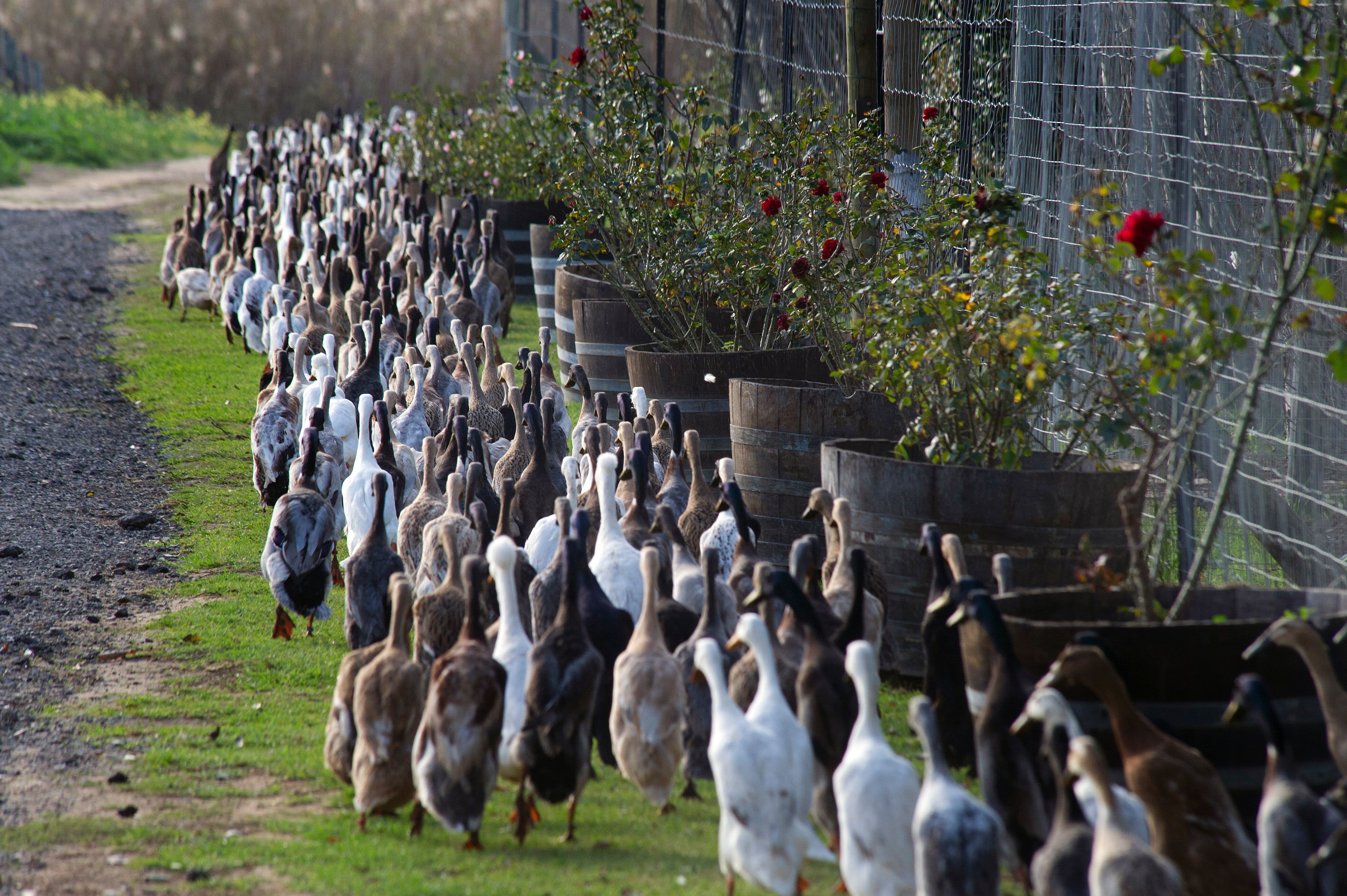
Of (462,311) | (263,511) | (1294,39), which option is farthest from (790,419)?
(462,311)

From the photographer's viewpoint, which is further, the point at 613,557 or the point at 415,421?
the point at 415,421

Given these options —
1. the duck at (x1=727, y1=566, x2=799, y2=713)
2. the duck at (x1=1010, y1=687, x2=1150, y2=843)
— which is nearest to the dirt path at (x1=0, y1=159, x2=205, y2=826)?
the duck at (x1=727, y1=566, x2=799, y2=713)

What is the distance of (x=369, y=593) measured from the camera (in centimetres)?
619

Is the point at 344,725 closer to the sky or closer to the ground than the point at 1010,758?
closer to the ground

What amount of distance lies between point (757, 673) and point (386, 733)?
Result: 127 centimetres

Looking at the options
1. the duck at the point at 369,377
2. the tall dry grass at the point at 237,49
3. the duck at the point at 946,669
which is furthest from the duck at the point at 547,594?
the tall dry grass at the point at 237,49

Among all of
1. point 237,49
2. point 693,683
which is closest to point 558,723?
point 693,683

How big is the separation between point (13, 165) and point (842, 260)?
27215 mm

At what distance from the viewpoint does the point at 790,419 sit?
6.48 metres

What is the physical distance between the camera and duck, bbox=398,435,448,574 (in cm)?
695

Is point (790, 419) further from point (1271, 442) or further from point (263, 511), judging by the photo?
point (263, 511)

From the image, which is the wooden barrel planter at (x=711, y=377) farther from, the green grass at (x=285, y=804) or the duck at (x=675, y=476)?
the green grass at (x=285, y=804)

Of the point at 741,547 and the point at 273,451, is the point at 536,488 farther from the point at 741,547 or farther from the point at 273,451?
the point at 273,451

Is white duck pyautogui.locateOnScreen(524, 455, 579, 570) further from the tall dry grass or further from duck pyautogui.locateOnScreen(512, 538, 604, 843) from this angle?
the tall dry grass
